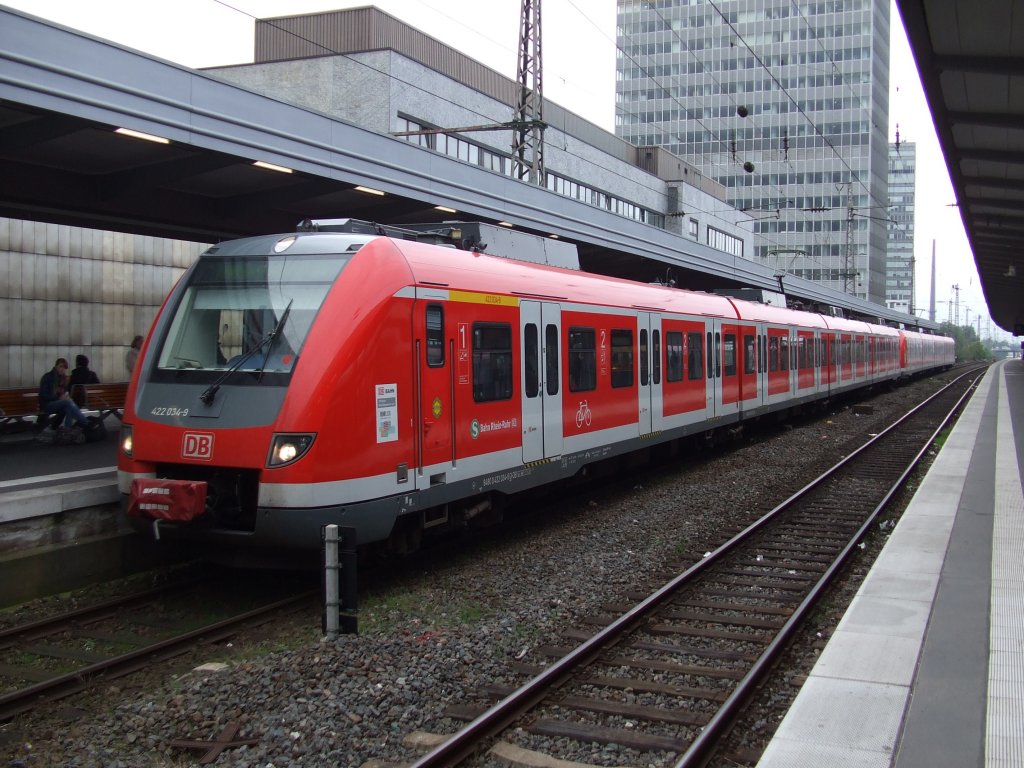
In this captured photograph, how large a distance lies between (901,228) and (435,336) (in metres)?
146

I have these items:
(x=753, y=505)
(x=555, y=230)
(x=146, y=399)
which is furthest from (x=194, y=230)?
(x=753, y=505)

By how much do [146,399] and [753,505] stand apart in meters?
7.71

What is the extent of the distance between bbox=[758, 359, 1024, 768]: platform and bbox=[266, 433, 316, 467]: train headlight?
12.3 feet

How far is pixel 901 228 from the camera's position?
453 ft

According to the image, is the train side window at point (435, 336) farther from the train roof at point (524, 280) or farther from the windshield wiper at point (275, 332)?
the windshield wiper at point (275, 332)

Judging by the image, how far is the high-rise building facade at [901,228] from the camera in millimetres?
135125

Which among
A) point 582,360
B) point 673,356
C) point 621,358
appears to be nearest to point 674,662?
point 582,360

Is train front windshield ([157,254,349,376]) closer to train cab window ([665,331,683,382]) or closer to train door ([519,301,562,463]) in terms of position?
train door ([519,301,562,463])

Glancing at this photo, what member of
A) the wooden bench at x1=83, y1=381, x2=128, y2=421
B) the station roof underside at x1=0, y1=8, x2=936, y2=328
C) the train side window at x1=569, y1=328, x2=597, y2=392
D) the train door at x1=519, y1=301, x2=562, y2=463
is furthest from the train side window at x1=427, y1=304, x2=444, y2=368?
the wooden bench at x1=83, y1=381, x2=128, y2=421

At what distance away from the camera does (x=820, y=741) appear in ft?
14.4

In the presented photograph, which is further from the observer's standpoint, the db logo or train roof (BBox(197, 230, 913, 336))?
train roof (BBox(197, 230, 913, 336))

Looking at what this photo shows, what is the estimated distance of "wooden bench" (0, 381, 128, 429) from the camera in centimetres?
1359

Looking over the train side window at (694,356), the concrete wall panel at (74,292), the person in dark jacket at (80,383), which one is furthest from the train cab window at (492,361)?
the concrete wall panel at (74,292)

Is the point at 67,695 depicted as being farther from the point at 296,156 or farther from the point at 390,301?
the point at 296,156
